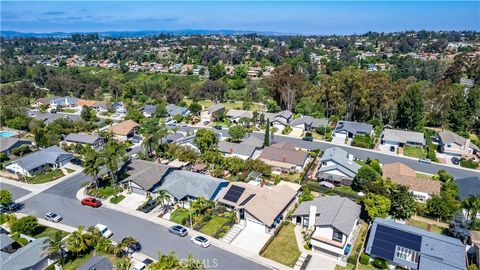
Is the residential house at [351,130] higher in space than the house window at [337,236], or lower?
lower

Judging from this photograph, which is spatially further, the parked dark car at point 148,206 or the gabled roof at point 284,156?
the gabled roof at point 284,156

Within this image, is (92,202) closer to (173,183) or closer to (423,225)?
(173,183)

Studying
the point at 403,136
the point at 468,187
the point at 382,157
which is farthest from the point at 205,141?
the point at 403,136

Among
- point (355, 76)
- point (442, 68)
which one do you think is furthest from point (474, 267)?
point (442, 68)

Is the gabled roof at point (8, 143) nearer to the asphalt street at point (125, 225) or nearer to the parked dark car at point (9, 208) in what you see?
the asphalt street at point (125, 225)

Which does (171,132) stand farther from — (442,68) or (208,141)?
(442,68)

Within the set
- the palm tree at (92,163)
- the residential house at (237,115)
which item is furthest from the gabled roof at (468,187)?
the palm tree at (92,163)
